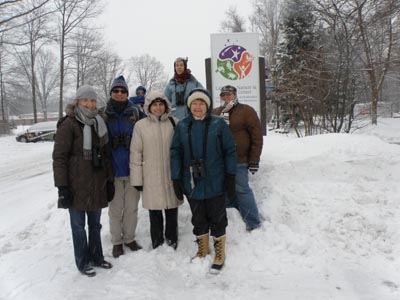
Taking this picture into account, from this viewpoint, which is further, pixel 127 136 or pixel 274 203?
pixel 274 203

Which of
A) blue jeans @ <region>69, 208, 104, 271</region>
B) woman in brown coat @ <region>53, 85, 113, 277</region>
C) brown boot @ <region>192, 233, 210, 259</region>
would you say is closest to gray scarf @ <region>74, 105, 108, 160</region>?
woman in brown coat @ <region>53, 85, 113, 277</region>

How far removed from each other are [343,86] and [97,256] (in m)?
6.51

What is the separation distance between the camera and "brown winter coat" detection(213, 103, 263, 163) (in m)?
4.00

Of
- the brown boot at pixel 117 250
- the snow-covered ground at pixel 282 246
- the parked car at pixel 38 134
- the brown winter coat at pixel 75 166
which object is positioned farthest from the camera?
the parked car at pixel 38 134

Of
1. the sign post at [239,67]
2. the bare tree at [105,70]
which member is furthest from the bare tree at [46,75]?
the sign post at [239,67]

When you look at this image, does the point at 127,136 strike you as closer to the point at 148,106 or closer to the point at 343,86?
the point at 148,106

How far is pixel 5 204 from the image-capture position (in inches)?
265

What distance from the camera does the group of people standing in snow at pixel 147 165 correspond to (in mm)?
3270

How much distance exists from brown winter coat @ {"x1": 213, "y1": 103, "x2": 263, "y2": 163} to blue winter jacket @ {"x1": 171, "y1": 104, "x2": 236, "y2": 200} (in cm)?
63

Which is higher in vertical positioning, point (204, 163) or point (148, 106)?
point (148, 106)

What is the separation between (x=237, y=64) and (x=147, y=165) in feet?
11.2

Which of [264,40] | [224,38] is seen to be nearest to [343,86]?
[224,38]

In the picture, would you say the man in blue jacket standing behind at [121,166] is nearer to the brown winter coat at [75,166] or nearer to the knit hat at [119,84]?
the knit hat at [119,84]

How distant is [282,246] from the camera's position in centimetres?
373
